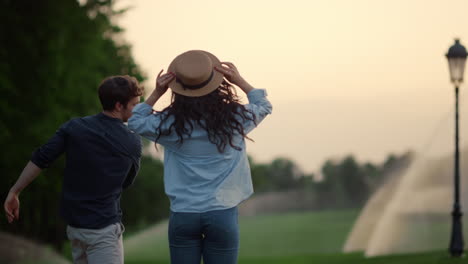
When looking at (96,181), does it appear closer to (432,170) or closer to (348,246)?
(432,170)

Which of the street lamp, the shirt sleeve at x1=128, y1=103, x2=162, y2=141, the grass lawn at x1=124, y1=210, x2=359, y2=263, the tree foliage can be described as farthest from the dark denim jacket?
the grass lawn at x1=124, y1=210, x2=359, y2=263

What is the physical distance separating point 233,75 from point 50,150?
3.54 ft

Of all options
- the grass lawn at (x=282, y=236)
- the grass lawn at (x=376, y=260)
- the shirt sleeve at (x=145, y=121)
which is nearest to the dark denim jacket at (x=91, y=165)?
the shirt sleeve at (x=145, y=121)

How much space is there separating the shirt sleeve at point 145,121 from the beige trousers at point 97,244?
651mm

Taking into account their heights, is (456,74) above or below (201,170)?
below

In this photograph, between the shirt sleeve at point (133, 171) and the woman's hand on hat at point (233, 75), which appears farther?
the shirt sleeve at point (133, 171)

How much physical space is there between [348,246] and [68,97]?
988 centimetres

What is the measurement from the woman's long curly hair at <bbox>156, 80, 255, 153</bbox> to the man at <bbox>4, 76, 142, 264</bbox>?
20.3 inches

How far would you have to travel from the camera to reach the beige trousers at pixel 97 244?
4305mm

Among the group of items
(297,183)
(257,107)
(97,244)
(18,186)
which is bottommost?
(297,183)

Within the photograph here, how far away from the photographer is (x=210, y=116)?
12.7ft

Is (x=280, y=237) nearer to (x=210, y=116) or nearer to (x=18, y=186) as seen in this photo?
(x=18, y=186)

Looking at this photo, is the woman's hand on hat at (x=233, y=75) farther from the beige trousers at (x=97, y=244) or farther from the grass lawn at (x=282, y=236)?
the grass lawn at (x=282, y=236)

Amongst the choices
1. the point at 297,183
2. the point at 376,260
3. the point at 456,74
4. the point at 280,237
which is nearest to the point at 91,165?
the point at 456,74
